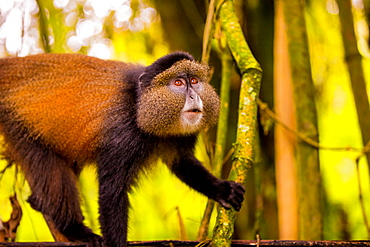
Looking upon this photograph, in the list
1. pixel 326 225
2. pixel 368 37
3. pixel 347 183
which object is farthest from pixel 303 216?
pixel 347 183

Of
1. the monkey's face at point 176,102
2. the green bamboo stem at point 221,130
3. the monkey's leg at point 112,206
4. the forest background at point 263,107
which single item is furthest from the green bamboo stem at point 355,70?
the monkey's leg at point 112,206

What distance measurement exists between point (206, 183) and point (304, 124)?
3.39ft

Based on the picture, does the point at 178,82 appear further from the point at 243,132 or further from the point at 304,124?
the point at 304,124

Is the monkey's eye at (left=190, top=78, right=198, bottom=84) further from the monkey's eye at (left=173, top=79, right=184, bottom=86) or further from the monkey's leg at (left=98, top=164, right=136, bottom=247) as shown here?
the monkey's leg at (left=98, top=164, right=136, bottom=247)

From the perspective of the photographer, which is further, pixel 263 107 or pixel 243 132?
pixel 263 107

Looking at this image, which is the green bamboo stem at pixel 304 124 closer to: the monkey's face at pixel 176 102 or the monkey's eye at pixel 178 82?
the monkey's face at pixel 176 102

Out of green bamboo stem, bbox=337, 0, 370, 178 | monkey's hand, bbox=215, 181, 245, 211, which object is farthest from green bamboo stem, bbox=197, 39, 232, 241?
green bamboo stem, bbox=337, 0, 370, 178

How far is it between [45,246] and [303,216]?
2.14 meters

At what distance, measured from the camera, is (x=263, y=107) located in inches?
165

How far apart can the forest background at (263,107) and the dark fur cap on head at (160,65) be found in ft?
1.62

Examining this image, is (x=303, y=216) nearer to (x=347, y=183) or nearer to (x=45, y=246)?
(x=45, y=246)

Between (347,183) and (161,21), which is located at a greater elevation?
(161,21)

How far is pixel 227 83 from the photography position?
3.77m

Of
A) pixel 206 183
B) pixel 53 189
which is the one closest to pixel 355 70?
pixel 206 183
